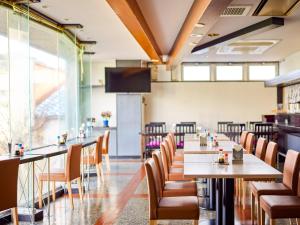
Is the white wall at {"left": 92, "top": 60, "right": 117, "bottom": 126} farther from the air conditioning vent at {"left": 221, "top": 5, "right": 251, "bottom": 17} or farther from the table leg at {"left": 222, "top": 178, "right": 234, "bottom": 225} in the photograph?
the table leg at {"left": 222, "top": 178, "right": 234, "bottom": 225}

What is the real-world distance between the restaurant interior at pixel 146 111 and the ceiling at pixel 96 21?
0.03 metres

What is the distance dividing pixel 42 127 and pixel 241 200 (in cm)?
345

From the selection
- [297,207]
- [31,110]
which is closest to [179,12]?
[31,110]

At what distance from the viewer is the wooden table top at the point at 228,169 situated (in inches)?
131

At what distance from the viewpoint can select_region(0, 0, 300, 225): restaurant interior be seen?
396cm

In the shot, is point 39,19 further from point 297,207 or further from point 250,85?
point 250,85

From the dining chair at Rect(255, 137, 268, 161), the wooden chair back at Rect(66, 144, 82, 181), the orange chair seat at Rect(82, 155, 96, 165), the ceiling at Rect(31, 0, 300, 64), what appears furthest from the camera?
the orange chair seat at Rect(82, 155, 96, 165)

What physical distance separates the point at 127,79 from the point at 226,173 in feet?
23.8

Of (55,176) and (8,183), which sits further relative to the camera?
(55,176)

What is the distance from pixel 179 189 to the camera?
13.4 feet

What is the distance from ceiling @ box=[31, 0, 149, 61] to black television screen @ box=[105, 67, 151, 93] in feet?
3.00

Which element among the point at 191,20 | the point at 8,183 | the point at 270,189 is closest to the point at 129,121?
the point at 191,20

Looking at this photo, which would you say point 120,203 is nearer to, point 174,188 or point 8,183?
point 174,188

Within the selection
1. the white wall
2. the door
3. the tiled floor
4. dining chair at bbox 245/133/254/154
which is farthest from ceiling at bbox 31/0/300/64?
the tiled floor
